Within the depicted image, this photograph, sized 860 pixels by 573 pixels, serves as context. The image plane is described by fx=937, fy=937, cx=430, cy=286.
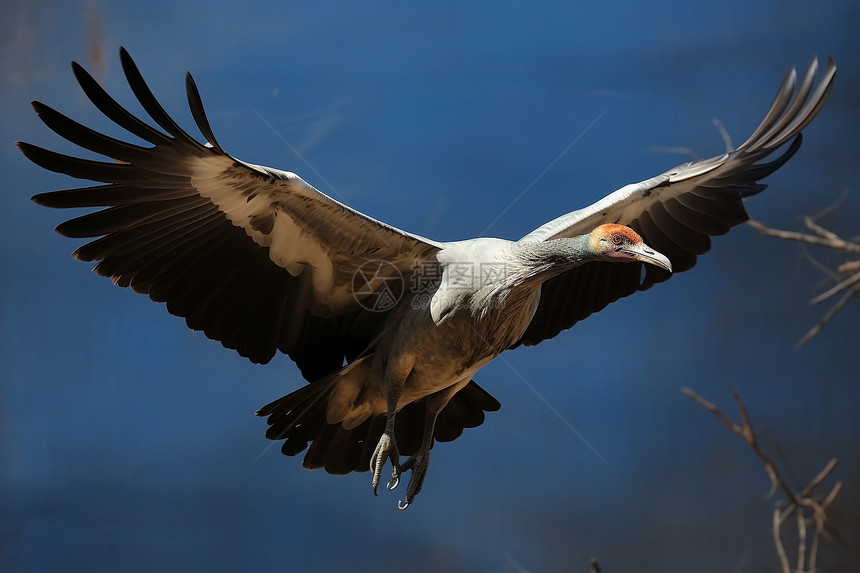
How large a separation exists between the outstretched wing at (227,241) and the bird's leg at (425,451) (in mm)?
362

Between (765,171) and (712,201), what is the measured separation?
25cm

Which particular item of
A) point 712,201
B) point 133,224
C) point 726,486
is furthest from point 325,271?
point 726,486

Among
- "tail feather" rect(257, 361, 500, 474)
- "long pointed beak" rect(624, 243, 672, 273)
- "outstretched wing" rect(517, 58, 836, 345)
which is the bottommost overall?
"tail feather" rect(257, 361, 500, 474)

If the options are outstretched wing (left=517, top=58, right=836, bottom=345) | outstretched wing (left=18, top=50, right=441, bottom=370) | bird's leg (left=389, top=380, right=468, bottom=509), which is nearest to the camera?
outstretched wing (left=18, top=50, right=441, bottom=370)

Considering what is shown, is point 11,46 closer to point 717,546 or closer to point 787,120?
point 787,120

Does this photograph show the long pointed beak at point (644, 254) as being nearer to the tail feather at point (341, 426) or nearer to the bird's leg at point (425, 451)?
the bird's leg at point (425, 451)

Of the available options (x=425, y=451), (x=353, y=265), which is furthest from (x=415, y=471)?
(x=353, y=265)

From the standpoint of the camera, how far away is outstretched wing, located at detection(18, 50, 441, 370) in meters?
2.95

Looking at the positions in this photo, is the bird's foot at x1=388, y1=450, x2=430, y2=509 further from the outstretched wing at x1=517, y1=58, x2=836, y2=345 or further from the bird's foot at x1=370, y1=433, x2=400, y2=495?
the outstretched wing at x1=517, y1=58, x2=836, y2=345

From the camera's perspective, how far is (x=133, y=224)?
315 centimetres

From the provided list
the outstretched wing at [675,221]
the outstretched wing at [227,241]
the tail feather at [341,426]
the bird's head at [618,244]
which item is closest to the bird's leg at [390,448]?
the tail feather at [341,426]

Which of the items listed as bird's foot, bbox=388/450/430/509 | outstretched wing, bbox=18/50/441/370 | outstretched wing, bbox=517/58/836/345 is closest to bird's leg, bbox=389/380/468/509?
bird's foot, bbox=388/450/430/509

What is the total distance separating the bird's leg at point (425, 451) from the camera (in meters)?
3.46

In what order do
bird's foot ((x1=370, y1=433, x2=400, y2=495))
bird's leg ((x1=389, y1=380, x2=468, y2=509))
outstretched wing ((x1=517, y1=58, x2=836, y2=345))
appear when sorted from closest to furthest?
bird's foot ((x1=370, y1=433, x2=400, y2=495))
bird's leg ((x1=389, y1=380, x2=468, y2=509))
outstretched wing ((x1=517, y1=58, x2=836, y2=345))
